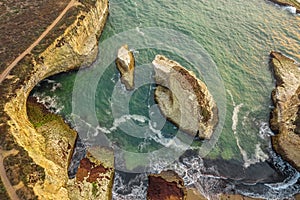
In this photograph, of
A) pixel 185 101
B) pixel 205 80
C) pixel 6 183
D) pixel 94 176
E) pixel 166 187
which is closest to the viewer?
pixel 6 183

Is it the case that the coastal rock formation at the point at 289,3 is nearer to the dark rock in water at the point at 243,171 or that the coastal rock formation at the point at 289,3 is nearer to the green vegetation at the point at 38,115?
the dark rock in water at the point at 243,171

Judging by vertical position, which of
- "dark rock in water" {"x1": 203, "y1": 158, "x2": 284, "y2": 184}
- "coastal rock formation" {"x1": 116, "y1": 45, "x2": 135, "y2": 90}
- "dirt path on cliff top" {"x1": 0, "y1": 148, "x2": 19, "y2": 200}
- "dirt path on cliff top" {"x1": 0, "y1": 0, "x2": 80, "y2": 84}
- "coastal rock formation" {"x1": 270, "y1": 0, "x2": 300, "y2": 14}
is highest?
"coastal rock formation" {"x1": 270, "y1": 0, "x2": 300, "y2": 14}

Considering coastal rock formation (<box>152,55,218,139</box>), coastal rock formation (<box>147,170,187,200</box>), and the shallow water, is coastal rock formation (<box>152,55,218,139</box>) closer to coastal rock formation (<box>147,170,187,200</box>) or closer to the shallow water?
the shallow water

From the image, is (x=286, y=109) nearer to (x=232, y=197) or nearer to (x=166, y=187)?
(x=232, y=197)

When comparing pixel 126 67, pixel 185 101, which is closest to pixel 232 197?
pixel 185 101

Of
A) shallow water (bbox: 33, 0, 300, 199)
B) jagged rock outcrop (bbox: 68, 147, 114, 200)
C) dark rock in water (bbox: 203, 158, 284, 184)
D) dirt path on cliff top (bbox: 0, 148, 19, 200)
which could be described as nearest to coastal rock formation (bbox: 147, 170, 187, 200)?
shallow water (bbox: 33, 0, 300, 199)

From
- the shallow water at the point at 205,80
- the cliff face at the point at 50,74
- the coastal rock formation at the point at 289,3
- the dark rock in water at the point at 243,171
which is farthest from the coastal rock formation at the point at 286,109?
the cliff face at the point at 50,74
